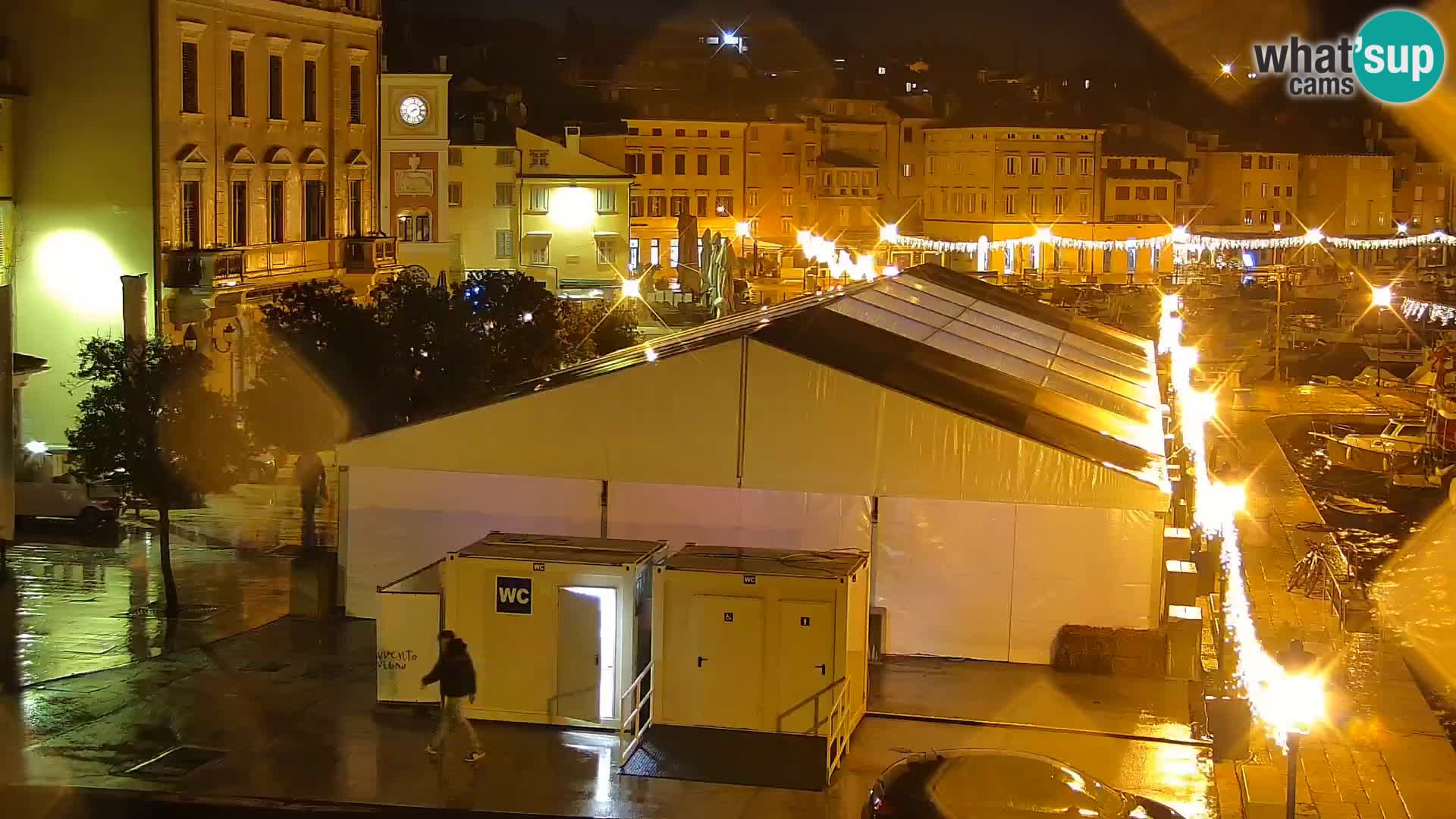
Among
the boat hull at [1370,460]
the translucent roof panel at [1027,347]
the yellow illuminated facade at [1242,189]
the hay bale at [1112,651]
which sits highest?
the yellow illuminated facade at [1242,189]

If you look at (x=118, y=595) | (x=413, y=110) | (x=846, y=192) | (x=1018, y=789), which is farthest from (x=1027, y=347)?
(x=846, y=192)

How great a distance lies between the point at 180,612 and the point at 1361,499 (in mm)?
20416

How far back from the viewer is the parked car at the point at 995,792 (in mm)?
11016

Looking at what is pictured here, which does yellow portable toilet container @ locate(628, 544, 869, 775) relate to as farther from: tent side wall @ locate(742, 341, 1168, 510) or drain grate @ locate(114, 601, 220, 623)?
drain grate @ locate(114, 601, 220, 623)

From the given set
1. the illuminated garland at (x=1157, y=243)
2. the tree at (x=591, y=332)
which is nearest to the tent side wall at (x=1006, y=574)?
the tree at (x=591, y=332)

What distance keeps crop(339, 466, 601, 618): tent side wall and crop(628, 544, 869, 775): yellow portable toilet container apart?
3387 mm

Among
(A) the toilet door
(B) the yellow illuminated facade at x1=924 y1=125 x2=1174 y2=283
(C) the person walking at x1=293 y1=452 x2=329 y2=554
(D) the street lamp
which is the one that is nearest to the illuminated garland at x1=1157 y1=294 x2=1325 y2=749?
(A) the toilet door

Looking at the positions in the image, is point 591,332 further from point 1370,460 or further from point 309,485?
point 1370,460

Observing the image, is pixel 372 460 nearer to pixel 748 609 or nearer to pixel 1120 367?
pixel 748 609

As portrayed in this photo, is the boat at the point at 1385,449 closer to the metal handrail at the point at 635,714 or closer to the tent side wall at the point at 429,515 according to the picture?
the tent side wall at the point at 429,515

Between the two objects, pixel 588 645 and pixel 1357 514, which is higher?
pixel 588 645

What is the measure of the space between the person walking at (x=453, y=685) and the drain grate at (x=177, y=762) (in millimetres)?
1561

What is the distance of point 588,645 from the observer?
1361 cm

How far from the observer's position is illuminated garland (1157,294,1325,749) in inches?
476
